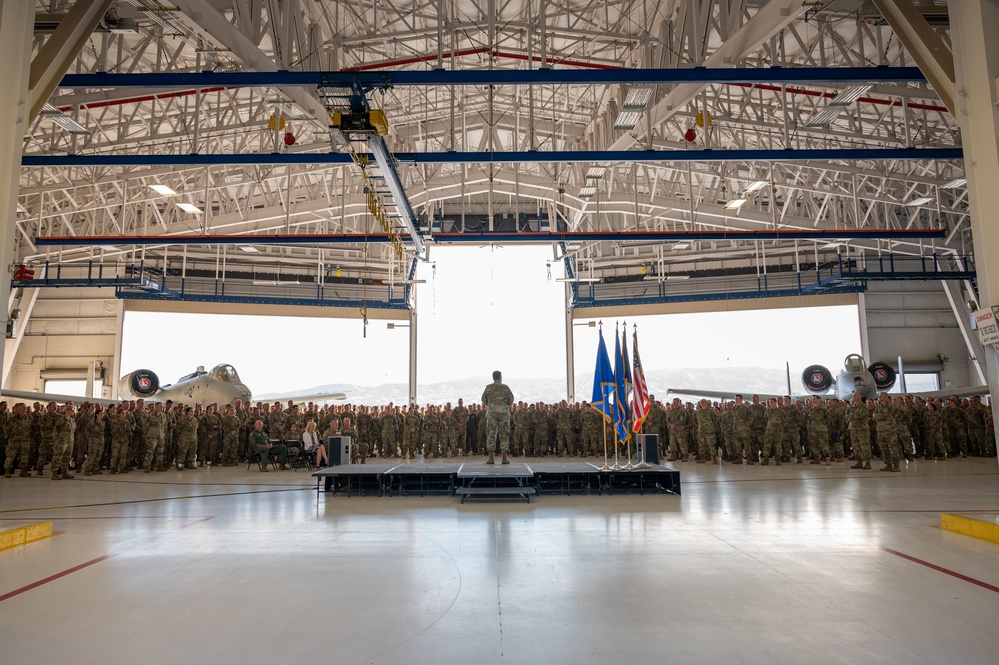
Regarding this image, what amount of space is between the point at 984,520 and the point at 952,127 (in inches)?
645

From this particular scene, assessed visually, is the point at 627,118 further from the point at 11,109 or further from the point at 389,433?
the point at 389,433

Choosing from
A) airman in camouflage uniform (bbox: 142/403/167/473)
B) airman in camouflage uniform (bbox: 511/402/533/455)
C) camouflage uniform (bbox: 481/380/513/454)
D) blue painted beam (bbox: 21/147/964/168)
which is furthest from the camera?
airman in camouflage uniform (bbox: 511/402/533/455)

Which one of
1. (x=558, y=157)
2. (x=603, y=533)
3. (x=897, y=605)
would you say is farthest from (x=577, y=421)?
(x=897, y=605)

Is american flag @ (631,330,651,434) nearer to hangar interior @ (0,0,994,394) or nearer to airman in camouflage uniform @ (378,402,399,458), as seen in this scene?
hangar interior @ (0,0,994,394)

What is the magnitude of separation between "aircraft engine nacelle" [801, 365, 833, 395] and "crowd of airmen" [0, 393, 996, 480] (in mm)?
6054

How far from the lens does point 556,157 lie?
539 inches

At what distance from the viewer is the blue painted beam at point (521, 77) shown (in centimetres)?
1029

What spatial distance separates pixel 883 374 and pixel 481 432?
47.9 feet

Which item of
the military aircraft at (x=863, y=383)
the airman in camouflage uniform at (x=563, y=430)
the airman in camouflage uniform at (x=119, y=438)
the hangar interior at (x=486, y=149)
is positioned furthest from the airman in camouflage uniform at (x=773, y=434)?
the airman in camouflage uniform at (x=119, y=438)

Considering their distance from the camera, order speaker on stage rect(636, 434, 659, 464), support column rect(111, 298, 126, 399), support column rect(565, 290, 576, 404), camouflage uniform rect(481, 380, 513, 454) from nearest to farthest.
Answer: camouflage uniform rect(481, 380, 513, 454), speaker on stage rect(636, 434, 659, 464), support column rect(111, 298, 126, 399), support column rect(565, 290, 576, 404)

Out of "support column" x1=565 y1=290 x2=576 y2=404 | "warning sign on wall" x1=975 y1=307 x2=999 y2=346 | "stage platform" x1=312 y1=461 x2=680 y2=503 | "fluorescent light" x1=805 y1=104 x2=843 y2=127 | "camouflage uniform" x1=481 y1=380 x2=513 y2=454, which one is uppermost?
"fluorescent light" x1=805 y1=104 x2=843 y2=127

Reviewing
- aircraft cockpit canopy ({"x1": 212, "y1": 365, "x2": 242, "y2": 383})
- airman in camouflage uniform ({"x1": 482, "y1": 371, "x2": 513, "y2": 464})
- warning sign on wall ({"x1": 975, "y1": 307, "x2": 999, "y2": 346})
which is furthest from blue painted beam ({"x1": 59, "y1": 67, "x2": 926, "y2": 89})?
aircraft cockpit canopy ({"x1": 212, "y1": 365, "x2": 242, "y2": 383})

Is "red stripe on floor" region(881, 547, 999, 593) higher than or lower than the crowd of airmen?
lower

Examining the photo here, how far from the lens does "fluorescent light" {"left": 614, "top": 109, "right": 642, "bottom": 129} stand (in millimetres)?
11836
